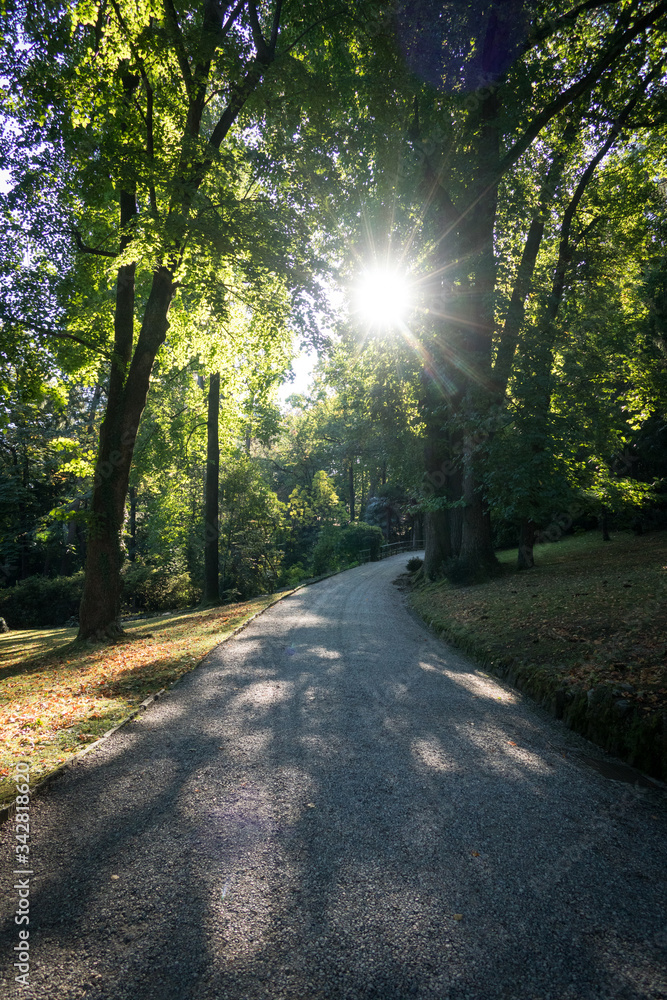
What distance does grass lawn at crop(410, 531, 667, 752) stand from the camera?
17.0ft

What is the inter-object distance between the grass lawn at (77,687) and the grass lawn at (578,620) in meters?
4.96

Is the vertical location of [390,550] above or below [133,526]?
below

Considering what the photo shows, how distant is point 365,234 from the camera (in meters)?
14.4

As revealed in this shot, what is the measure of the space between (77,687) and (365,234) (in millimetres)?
14125

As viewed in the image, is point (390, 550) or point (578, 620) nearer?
point (578, 620)

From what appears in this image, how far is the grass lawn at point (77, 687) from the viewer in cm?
430

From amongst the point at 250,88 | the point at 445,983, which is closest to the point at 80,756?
the point at 445,983

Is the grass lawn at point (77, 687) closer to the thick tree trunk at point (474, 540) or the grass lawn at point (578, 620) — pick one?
the grass lawn at point (578, 620)

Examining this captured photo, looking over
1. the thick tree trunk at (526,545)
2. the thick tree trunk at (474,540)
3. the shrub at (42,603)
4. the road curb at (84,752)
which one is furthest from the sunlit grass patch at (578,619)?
the shrub at (42,603)

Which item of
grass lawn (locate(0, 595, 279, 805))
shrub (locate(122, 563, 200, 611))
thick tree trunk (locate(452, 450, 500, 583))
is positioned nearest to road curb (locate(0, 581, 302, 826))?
grass lawn (locate(0, 595, 279, 805))

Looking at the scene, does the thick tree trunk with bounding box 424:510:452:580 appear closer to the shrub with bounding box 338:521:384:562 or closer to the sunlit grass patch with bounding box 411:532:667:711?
the sunlit grass patch with bounding box 411:532:667:711

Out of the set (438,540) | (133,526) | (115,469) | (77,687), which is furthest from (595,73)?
(133,526)

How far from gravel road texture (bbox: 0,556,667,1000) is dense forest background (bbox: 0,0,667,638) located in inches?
266

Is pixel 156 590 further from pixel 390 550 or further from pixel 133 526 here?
pixel 390 550
